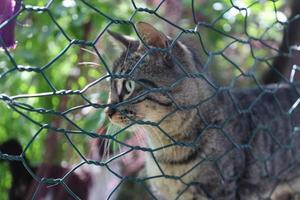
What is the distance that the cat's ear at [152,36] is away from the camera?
49.8 inches

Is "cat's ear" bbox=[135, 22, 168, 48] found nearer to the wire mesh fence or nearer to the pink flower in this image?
the wire mesh fence

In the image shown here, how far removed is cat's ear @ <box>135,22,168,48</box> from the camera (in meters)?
1.27

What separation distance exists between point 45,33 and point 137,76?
1.42ft

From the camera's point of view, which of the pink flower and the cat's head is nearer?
the pink flower

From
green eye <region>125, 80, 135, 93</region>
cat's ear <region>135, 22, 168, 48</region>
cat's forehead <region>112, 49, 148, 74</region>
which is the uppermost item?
cat's ear <region>135, 22, 168, 48</region>

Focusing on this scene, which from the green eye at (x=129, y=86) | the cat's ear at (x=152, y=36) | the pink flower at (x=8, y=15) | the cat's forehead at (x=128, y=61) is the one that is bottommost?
the pink flower at (x=8, y=15)

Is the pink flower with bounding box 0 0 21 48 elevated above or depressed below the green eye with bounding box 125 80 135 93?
below

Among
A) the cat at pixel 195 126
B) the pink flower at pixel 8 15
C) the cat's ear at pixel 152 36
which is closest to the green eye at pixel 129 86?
the cat at pixel 195 126

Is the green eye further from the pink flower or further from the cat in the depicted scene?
the pink flower

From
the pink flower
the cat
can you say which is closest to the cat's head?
the cat

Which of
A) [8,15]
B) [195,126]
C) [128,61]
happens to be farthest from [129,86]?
[8,15]

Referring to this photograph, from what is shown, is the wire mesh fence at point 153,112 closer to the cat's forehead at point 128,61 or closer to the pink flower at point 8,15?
the cat's forehead at point 128,61

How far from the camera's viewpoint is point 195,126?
1517 millimetres

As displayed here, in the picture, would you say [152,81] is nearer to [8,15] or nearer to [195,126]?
[195,126]
